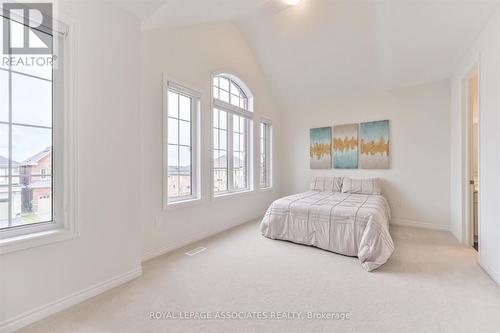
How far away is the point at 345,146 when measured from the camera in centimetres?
473

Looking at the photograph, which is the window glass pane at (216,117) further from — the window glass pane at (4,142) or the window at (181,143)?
the window glass pane at (4,142)

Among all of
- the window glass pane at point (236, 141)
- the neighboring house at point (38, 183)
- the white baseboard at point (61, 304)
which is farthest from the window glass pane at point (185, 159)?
the neighboring house at point (38, 183)

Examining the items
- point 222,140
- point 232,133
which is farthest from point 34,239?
point 232,133

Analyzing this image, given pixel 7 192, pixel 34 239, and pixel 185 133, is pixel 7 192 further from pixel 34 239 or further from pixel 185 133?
pixel 185 133

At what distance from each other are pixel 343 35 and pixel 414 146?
89.7 inches

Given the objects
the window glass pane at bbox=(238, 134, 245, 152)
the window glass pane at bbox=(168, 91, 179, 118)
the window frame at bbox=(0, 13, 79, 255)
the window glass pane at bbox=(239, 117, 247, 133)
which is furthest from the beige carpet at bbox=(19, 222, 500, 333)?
the window glass pane at bbox=(239, 117, 247, 133)

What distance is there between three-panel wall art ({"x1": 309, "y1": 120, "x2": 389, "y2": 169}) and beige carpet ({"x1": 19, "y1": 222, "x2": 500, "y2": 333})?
1.95 metres

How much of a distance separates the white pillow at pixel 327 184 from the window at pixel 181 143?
2568 millimetres

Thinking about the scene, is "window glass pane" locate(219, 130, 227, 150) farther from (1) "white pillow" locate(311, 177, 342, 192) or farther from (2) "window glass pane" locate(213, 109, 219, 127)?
(1) "white pillow" locate(311, 177, 342, 192)

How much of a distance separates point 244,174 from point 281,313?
9.76 feet

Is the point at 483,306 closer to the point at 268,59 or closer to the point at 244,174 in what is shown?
the point at 244,174

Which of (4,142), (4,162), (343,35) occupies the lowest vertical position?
(4,162)

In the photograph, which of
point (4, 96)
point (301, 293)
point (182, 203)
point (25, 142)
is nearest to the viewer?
point (4, 96)

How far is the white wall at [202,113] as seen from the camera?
2.66 metres
